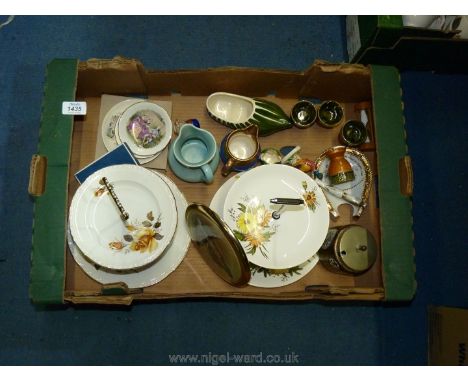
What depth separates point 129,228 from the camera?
95 cm

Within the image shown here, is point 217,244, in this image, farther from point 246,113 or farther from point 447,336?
point 447,336

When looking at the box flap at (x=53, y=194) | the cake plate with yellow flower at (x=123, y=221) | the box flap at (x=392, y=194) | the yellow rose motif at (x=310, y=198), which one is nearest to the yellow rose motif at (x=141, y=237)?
the cake plate with yellow flower at (x=123, y=221)

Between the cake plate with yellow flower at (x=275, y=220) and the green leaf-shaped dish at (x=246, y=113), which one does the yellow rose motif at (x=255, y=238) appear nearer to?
the cake plate with yellow flower at (x=275, y=220)

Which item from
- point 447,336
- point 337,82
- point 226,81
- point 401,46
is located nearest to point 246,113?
point 226,81

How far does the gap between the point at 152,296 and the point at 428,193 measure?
2.75 ft

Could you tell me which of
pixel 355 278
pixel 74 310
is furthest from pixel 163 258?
pixel 355 278

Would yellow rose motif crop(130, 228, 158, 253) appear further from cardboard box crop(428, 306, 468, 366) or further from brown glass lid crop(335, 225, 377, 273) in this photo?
cardboard box crop(428, 306, 468, 366)

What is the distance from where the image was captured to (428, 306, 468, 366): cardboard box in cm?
107

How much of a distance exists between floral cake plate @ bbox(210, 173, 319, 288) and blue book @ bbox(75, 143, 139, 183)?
9.0 inches

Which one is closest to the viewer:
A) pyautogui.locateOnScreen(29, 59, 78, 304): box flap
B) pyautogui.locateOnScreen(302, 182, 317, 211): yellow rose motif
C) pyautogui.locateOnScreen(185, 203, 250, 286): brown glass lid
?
pyautogui.locateOnScreen(185, 203, 250, 286): brown glass lid

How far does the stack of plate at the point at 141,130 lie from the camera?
1.05 metres

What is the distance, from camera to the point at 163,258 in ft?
3.27

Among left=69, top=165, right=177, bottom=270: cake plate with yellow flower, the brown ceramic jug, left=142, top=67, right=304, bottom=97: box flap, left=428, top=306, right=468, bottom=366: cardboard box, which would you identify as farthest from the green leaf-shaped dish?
left=428, top=306, right=468, bottom=366: cardboard box

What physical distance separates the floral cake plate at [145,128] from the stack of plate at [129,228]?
0.33 ft
